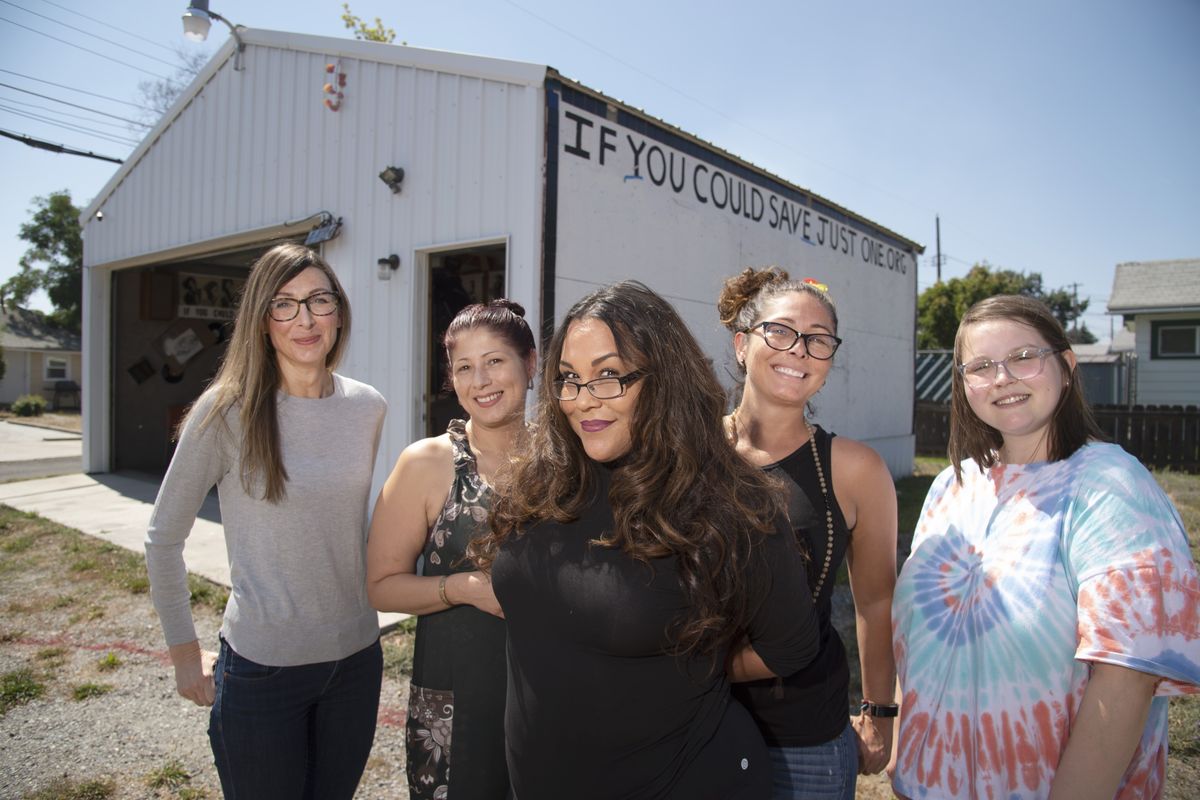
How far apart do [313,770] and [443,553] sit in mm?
738

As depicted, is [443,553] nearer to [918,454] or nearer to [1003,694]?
[1003,694]

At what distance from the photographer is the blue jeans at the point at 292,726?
5.55 ft

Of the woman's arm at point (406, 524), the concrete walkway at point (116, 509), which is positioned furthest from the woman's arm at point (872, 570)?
the concrete walkway at point (116, 509)

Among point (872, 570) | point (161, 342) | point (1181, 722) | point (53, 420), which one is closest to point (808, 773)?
point (872, 570)

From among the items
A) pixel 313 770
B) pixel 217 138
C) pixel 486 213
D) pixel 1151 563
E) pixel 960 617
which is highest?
pixel 217 138

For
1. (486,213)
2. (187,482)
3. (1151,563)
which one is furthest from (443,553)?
(486,213)

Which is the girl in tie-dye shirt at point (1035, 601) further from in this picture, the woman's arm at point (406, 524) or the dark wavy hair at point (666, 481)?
the woman's arm at point (406, 524)

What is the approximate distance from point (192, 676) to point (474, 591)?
0.86 metres

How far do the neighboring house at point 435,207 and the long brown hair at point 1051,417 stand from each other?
1.48 meters

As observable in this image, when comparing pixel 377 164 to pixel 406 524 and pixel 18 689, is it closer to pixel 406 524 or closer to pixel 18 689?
pixel 18 689

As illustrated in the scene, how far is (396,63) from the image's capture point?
569cm

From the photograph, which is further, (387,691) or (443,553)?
(387,691)

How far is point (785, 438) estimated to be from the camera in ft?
5.80

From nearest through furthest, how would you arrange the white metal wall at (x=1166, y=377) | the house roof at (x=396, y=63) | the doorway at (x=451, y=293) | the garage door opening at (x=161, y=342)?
the house roof at (x=396, y=63) < the doorway at (x=451, y=293) < the garage door opening at (x=161, y=342) < the white metal wall at (x=1166, y=377)
